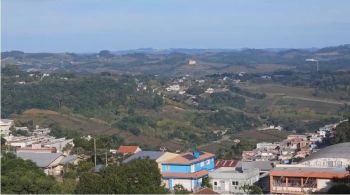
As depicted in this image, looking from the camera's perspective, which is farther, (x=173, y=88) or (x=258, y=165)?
(x=173, y=88)

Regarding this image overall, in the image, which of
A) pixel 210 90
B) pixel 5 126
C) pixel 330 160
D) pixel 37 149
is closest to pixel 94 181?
pixel 330 160

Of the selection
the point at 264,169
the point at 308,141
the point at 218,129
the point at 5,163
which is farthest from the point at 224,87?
the point at 5,163

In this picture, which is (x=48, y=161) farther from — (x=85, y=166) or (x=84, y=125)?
(x=84, y=125)

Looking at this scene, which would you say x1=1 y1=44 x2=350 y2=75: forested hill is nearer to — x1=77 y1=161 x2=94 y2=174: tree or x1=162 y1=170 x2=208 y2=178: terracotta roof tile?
x1=77 y1=161 x2=94 y2=174: tree

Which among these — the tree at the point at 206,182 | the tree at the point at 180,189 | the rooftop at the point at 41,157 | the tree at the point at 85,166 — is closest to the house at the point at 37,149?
the rooftop at the point at 41,157

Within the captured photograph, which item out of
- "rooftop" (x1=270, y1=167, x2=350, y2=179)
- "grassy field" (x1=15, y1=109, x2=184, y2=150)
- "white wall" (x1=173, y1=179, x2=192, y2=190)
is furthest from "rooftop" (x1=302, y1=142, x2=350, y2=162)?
"grassy field" (x1=15, y1=109, x2=184, y2=150)

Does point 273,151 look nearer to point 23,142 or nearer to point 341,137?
point 341,137

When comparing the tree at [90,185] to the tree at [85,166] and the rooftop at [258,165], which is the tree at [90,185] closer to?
the tree at [85,166]
